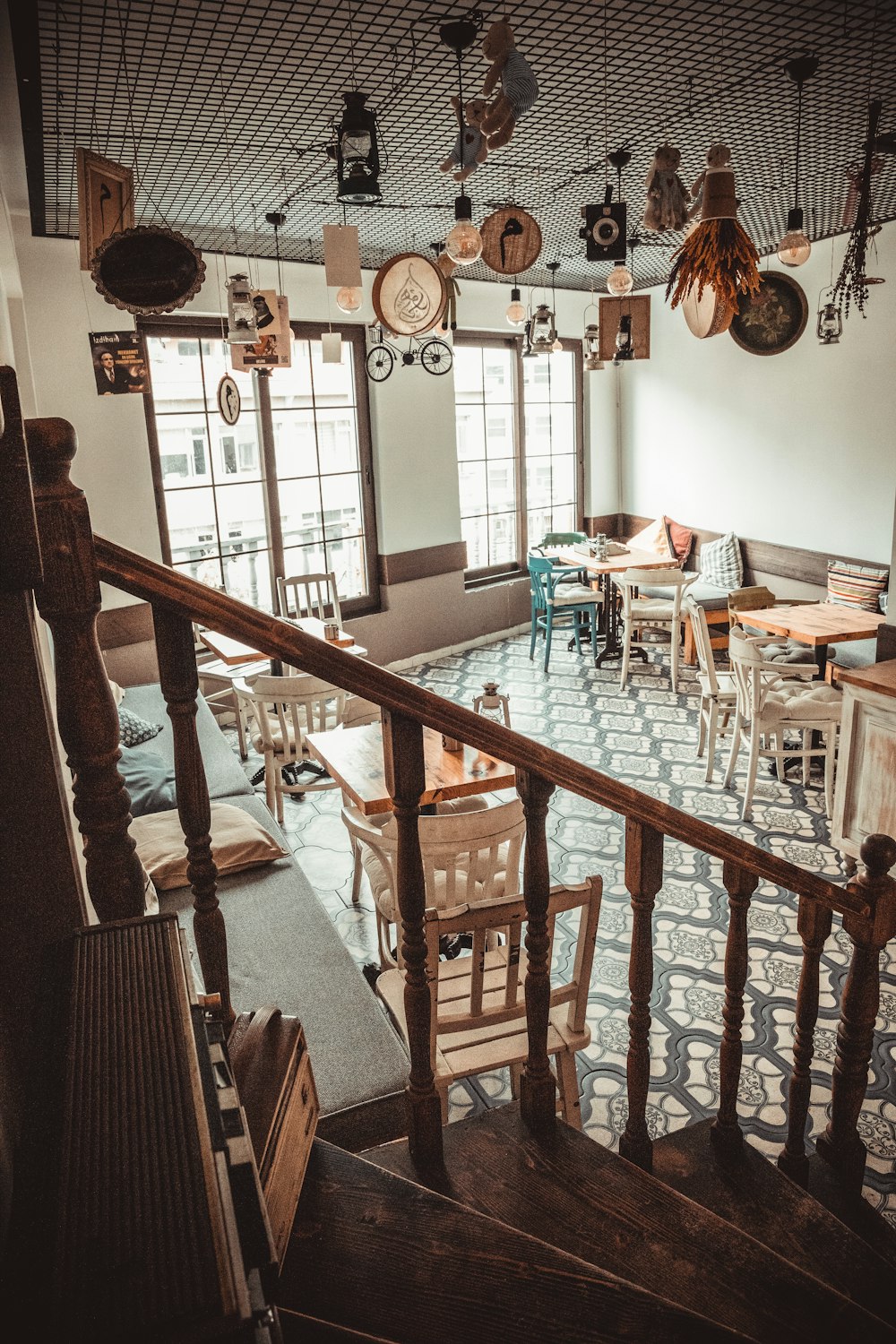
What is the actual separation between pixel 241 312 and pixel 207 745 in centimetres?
230

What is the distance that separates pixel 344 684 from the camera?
1.17 meters

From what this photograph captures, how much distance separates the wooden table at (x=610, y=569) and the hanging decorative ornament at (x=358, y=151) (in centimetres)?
476

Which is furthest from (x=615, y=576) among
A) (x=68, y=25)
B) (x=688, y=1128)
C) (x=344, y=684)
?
(x=344, y=684)

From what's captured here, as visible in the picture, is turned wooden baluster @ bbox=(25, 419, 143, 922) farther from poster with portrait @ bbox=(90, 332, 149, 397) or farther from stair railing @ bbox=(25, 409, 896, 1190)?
poster with portrait @ bbox=(90, 332, 149, 397)

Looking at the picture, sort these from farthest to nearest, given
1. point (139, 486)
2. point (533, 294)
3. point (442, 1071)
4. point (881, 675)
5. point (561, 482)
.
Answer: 1. point (561, 482)
2. point (533, 294)
3. point (139, 486)
4. point (881, 675)
5. point (442, 1071)

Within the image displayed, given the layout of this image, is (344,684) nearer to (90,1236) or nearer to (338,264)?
(90,1236)

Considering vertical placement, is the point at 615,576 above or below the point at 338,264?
below

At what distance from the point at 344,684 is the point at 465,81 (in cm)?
350

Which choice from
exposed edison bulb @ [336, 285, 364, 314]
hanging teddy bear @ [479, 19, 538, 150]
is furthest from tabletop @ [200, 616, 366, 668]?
hanging teddy bear @ [479, 19, 538, 150]

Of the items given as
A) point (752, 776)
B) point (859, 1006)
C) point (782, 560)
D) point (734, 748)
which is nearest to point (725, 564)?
point (782, 560)

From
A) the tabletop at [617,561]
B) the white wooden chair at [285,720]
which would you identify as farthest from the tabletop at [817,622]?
the white wooden chair at [285,720]

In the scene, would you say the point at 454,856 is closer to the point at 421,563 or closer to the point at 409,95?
the point at 409,95

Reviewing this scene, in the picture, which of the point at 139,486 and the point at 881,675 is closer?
the point at 881,675

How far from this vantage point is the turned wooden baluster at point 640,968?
1.42m
